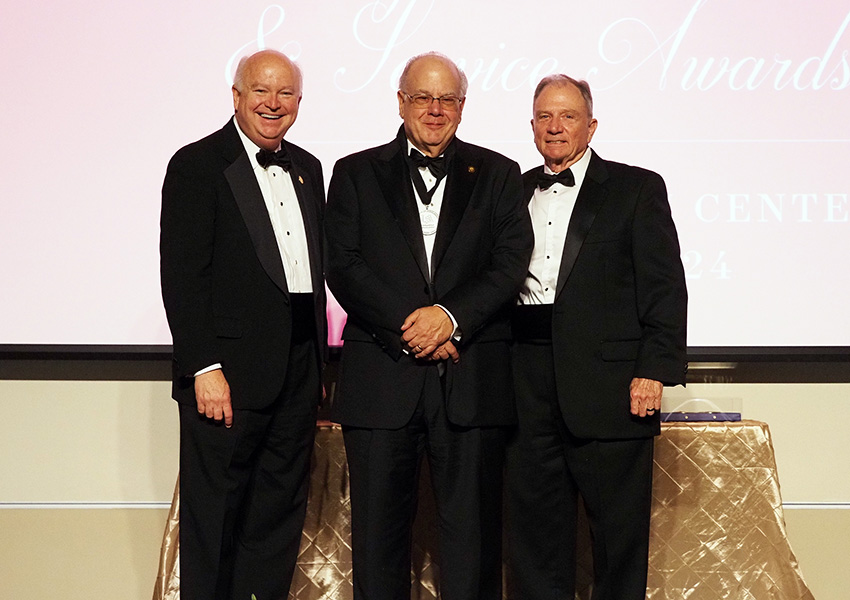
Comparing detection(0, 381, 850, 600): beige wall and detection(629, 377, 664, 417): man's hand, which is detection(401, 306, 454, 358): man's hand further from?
detection(0, 381, 850, 600): beige wall

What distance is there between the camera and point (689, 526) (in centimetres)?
312

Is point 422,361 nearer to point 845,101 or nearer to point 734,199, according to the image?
point 734,199

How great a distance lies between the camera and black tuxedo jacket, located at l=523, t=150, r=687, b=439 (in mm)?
2615

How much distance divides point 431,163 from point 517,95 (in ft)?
3.72

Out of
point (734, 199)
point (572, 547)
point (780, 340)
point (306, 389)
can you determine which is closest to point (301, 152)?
point (306, 389)

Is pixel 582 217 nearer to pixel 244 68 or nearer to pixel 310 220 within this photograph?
pixel 310 220

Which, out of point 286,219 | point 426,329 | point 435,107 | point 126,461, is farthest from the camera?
point 126,461

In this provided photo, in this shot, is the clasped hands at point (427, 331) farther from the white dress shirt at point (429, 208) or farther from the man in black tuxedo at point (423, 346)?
the white dress shirt at point (429, 208)

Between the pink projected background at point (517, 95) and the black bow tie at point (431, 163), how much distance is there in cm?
102

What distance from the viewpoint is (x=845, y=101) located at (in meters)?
3.56

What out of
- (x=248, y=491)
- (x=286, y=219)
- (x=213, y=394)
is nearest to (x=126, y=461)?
(x=248, y=491)

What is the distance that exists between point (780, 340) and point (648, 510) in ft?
3.97

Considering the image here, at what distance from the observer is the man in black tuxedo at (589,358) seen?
103 inches

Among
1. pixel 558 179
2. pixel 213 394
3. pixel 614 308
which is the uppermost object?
pixel 558 179
